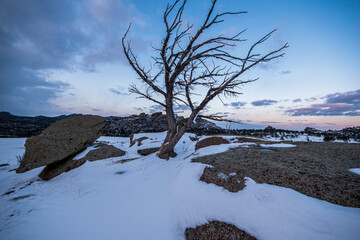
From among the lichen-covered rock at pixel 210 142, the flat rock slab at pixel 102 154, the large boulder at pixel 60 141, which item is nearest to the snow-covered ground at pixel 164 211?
the large boulder at pixel 60 141

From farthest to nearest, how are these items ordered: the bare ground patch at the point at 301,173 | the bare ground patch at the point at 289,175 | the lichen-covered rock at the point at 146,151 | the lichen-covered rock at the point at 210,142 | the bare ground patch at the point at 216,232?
the lichen-covered rock at the point at 210,142
the lichen-covered rock at the point at 146,151
the bare ground patch at the point at 301,173
the bare ground patch at the point at 289,175
the bare ground patch at the point at 216,232

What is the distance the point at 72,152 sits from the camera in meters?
6.03

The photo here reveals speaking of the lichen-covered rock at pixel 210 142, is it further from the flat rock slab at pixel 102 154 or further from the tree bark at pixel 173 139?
the flat rock slab at pixel 102 154

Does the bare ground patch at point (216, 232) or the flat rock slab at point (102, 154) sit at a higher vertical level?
the flat rock slab at point (102, 154)

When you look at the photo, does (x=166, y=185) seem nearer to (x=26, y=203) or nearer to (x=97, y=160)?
(x=26, y=203)

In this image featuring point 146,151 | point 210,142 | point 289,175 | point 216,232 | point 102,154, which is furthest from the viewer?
point 210,142

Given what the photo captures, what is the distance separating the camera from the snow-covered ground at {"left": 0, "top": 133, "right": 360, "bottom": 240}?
183 cm

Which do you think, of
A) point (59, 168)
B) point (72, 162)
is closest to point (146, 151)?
point (72, 162)

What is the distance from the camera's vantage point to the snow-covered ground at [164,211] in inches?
72.1

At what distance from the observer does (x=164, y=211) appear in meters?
2.64

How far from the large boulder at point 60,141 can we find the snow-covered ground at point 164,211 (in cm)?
180

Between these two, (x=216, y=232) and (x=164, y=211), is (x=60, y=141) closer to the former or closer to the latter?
(x=164, y=211)

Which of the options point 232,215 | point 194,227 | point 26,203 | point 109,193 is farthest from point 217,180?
point 26,203

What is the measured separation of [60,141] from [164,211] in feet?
19.4
